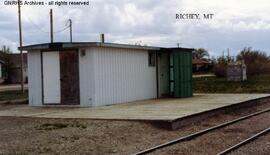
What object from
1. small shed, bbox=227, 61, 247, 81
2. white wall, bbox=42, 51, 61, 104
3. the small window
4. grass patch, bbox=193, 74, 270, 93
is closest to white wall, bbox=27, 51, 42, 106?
white wall, bbox=42, 51, 61, 104

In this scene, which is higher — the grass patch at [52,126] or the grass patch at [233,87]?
the grass patch at [233,87]

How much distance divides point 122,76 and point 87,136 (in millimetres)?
8595

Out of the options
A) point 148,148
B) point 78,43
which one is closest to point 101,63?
point 78,43

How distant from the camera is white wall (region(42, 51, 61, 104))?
19.9m

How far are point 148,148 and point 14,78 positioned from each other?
6613 cm

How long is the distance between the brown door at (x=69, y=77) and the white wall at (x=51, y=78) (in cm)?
20

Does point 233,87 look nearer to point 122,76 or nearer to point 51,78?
point 122,76

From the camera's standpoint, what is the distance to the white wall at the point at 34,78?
2030cm

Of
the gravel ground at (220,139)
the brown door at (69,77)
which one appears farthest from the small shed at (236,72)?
the gravel ground at (220,139)

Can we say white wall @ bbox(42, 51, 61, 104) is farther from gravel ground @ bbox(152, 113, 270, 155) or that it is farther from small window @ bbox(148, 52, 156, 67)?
gravel ground @ bbox(152, 113, 270, 155)

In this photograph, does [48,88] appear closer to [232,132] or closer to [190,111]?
[190,111]

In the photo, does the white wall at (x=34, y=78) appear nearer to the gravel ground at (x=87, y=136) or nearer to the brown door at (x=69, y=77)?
the brown door at (x=69, y=77)

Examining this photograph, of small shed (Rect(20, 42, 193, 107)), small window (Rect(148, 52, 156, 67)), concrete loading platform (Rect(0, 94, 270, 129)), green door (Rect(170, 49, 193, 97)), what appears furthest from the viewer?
green door (Rect(170, 49, 193, 97))

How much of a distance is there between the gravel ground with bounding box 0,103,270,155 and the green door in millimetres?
7752
